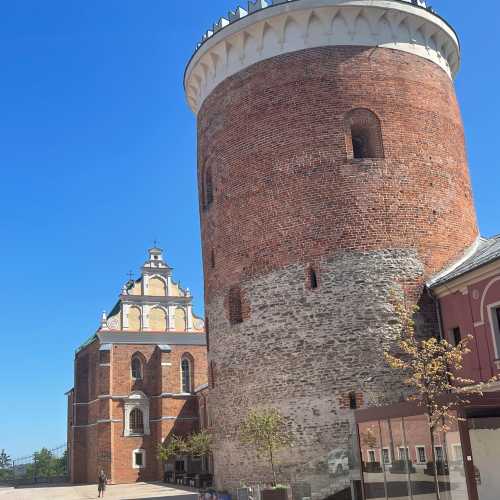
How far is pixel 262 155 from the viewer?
20.9m

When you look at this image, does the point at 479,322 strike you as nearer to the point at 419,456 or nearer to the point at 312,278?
the point at 419,456

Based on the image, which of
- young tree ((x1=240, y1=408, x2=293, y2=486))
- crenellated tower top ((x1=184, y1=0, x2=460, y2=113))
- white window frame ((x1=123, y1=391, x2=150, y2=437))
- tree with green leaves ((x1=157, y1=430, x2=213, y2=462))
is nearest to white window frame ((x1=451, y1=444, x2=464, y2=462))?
young tree ((x1=240, y1=408, x2=293, y2=486))

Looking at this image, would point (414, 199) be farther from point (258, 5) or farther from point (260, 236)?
point (258, 5)

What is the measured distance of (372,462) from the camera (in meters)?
16.3

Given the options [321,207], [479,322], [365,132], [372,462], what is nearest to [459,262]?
[479,322]

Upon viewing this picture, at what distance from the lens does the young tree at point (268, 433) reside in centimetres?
1806

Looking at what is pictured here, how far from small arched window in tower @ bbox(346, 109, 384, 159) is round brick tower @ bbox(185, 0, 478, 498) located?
0.14 feet

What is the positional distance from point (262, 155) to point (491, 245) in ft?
24.3

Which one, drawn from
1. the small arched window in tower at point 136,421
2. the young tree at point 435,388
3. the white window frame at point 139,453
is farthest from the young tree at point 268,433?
the small arched window in tower at point 136,421

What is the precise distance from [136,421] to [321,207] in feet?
88.2

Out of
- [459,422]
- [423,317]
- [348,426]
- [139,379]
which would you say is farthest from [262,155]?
[139,379]

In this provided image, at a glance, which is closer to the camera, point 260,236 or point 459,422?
point 459,422

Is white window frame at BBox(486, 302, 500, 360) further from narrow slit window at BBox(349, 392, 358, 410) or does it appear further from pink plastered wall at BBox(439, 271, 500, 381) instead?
narrow slit window at BBox(349, 392, 358, 410)

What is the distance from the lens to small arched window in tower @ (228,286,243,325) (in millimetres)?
20833
